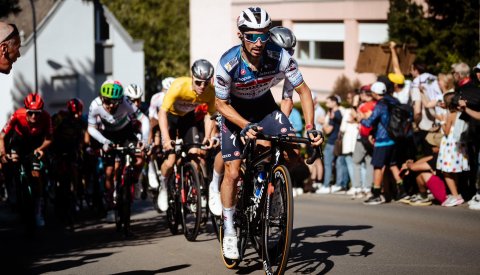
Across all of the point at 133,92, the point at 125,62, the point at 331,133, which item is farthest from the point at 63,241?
the point at 125,62

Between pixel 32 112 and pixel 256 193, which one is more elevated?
pixel 32 112

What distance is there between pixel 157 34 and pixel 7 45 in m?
63.1

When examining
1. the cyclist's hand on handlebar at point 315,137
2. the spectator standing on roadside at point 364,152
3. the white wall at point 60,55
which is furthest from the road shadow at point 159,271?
the white wall at point 60,55

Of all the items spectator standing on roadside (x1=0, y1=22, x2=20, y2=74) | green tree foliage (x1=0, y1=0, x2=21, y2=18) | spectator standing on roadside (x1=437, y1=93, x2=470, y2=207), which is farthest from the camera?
green tree foliage (x1=0, y1=0, x2=21, y2=18)

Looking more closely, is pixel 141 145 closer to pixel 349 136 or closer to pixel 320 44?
pixel 349 136

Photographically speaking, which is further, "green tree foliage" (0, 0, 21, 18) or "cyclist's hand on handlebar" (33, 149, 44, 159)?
"green tree foliage" (0, 0, 21, 18)

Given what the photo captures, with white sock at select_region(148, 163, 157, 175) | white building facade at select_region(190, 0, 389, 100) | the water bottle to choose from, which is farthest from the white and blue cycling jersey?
white building facade at select_region(190, 0, 389, 100)

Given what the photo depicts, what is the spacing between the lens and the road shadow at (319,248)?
9757 millimetres

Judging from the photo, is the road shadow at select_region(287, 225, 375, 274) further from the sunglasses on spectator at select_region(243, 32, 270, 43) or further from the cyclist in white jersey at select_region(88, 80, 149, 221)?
the cyclist in white jersey at select_region(88, 80, 149, 221)

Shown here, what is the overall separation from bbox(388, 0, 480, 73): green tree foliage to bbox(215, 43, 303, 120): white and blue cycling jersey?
17.2 meters

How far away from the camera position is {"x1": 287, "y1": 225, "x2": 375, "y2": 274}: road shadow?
384 inches

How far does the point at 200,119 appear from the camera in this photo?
44.2ft

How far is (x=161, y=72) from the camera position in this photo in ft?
222

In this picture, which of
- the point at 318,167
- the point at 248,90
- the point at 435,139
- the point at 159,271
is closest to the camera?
the point at 248,90
